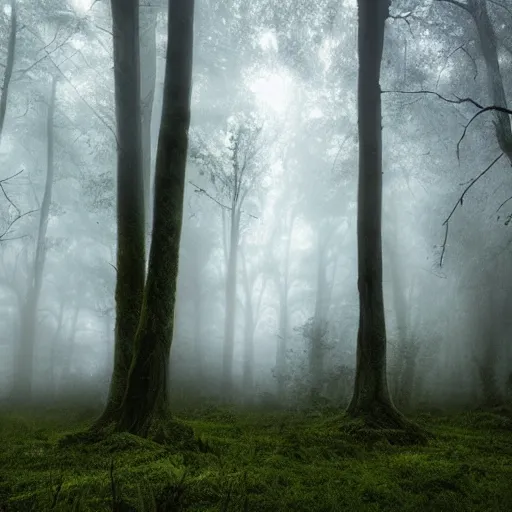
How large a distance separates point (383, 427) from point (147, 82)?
12.5 meters

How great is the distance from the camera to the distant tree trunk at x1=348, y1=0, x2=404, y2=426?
618cm

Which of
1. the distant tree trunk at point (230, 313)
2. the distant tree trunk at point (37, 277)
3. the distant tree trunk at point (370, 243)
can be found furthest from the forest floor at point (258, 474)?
the distant tree trunk at point (37, 277)

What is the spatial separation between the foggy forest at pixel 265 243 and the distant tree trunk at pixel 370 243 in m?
0.04

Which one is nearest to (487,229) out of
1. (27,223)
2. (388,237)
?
(388,237)

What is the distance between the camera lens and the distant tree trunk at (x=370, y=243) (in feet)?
20.3

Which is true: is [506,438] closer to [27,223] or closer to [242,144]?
[242,144]

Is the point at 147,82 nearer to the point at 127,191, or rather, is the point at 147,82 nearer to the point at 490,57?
the point at 127,191

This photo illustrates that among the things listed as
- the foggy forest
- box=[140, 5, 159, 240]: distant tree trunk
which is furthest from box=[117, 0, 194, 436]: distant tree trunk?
box=[140, 5, 159, 240]: distant tree trunk

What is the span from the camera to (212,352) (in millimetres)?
32469

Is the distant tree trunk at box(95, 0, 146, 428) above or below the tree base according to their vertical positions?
above

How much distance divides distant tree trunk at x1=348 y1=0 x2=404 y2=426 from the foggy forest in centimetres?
4

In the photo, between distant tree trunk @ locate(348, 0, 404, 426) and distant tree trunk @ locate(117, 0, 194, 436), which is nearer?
distant tree trunk @ locate(117, 0, 194, 436)

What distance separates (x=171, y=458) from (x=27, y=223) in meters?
26.4

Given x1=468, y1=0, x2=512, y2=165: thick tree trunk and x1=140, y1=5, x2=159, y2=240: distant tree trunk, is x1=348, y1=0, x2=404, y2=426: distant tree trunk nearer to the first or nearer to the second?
x1=468, y1=0, x2=512, y2=165: thick tree trunk
